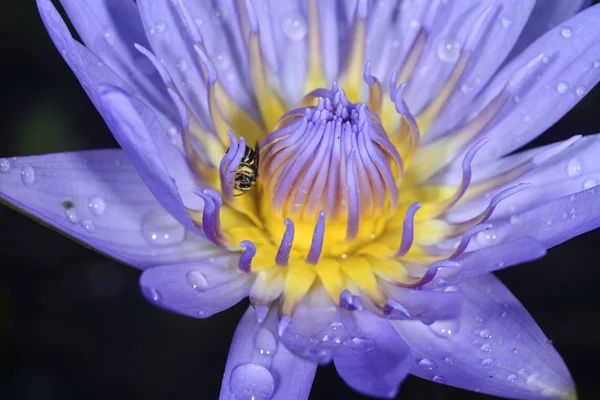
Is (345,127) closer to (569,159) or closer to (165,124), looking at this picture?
(165,124)

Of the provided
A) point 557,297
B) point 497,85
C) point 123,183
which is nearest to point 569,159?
point 497,85

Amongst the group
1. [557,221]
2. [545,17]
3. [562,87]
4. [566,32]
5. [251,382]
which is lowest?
[251,382]

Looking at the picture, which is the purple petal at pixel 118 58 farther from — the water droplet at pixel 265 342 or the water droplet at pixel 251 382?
the water droplet at pixel 251 382

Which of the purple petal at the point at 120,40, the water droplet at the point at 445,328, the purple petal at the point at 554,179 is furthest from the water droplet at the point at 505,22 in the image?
the purple petal at the point at 120,40

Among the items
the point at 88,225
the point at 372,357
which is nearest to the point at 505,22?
the point at 372,357

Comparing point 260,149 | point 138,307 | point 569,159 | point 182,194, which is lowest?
point 138,307

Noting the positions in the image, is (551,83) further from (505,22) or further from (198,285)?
(198,285)
